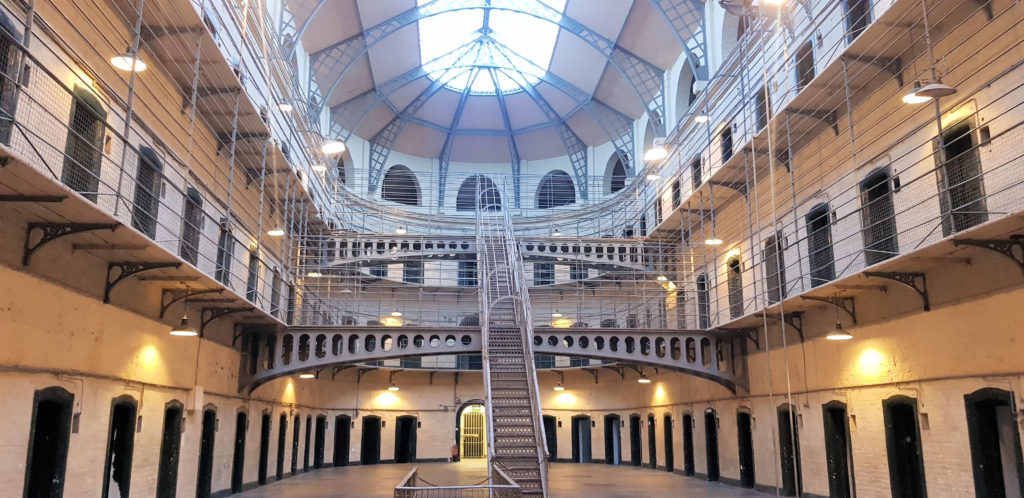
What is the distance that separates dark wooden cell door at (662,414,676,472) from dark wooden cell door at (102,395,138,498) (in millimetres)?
11118

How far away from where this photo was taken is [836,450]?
9844 mm

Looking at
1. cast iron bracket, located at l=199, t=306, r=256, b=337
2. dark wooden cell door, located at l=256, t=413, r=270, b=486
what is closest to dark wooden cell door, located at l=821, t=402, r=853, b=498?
cast iron bracket, located at l=199, t=306, r=256, b=337

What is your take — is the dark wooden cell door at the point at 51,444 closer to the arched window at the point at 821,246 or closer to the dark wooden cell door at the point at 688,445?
the arched window at the point at 821,246

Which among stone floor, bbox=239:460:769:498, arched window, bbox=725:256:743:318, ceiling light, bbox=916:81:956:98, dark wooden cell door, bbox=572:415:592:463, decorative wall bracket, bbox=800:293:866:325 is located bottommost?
stone floor, bbox=239:460:769:498

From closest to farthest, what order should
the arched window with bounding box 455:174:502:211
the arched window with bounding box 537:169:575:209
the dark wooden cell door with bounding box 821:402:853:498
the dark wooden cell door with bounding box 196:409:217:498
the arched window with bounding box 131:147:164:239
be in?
the arched window with bounding box 131:147:164:239 → the dark wooden cell door with bounding box 821:402:853:498 → the dark wooden cell door with bounding box 196:409:217:498 → the arched window with bounding box 537:169:575:209 → the arched window with bounding box 455:174:502:211

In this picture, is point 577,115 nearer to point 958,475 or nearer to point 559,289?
point 559,289

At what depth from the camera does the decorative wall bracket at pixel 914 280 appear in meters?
7.61

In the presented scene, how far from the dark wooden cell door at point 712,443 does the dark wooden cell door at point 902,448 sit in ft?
17.2

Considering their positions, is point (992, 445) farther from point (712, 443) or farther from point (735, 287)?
point (712, 443)

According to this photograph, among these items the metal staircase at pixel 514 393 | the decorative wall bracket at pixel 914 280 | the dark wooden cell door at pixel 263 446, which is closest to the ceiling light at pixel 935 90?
the decorative wall bracket at pixel 914 280

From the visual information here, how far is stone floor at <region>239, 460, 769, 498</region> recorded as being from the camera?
37.7ft

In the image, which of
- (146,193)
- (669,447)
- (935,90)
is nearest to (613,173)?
(669,447)

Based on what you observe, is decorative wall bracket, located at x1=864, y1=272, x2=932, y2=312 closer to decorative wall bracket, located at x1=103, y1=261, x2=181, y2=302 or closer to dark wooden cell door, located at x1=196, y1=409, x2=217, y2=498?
decorative wall bracket, located at x1=103, y1=261, x2=181, y2=302

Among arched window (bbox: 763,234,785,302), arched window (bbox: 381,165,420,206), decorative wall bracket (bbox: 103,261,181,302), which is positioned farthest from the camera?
arched window (bbox: 381,165,420,206)
